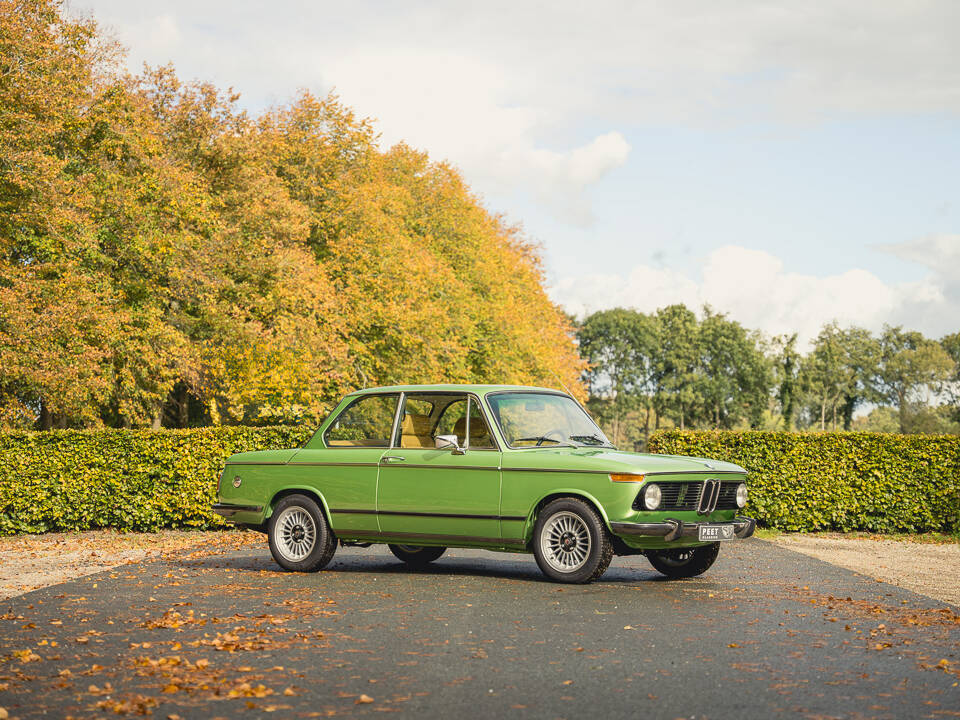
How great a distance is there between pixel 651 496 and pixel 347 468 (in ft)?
11.0

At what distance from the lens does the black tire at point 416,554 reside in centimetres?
1349

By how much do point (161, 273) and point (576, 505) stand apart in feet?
77.8

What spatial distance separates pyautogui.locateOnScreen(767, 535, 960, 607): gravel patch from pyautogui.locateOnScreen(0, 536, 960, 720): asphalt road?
657mm

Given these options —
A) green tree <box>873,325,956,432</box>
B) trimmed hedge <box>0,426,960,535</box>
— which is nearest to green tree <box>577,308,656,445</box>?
green tree <box>873,325,956,432</box>

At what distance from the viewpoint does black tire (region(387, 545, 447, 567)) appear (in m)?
13.5

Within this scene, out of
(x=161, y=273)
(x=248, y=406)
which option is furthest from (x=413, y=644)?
(x=248, y=406)

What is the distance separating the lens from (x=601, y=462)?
36.2 feet

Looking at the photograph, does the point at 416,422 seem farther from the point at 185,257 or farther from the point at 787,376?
the point at 787,376

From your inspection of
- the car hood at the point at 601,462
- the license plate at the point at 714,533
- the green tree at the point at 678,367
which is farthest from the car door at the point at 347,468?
the green tree at the point at 678,367

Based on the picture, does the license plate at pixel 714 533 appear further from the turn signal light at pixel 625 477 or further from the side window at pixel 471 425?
the side window at pixel 471 425

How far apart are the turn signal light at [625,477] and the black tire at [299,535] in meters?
3.32

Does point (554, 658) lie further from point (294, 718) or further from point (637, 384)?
point (637, 384)

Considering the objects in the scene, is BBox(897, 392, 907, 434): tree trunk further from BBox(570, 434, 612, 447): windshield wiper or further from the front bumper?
the front bumper

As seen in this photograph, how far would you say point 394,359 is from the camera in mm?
40375
